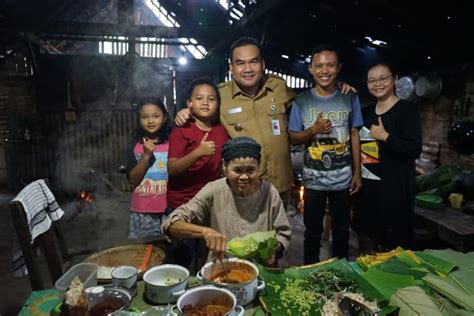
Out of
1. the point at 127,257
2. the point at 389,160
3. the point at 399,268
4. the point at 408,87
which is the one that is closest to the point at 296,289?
the point at 399,268

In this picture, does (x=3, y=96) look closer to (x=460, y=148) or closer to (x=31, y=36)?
(x=31, y=36)

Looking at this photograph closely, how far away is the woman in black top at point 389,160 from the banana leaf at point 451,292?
1800 mm

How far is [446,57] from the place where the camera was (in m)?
5.98

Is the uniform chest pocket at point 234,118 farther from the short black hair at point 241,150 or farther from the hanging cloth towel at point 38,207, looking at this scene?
the hanging cloth towel at point 38,207

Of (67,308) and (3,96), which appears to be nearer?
(67,308)

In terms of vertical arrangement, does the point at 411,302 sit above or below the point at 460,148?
below

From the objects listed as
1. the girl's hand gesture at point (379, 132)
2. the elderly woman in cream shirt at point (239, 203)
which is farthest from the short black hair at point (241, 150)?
the girl's hand gesture at point (379, 132)

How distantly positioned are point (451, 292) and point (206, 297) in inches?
51.1

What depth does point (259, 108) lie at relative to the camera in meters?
3.41

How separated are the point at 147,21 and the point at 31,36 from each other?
11224 mm

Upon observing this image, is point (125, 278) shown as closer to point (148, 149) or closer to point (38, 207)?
point (38, 207)

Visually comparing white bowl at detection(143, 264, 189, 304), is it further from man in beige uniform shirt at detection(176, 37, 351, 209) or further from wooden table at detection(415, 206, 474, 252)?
wooden table at detection(415, 206, 474, 252)

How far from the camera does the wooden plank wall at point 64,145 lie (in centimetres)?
971


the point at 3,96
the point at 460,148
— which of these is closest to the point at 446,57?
the point at 460,148
